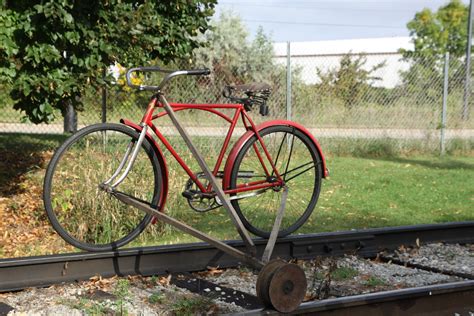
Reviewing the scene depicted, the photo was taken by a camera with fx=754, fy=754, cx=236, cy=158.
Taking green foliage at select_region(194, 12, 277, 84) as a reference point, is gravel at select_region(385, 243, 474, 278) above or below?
below

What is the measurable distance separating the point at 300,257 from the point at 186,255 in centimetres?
106

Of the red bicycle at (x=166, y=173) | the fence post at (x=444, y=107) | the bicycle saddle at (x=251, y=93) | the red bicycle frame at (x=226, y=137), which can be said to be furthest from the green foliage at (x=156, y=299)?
the fence post at (x=444, y=107)

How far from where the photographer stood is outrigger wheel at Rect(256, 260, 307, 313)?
14.9ft

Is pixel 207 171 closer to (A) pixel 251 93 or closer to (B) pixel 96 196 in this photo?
(A) pixel 251 93

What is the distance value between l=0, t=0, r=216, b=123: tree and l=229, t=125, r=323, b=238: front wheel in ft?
8.05

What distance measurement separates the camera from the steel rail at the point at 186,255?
17.5ft

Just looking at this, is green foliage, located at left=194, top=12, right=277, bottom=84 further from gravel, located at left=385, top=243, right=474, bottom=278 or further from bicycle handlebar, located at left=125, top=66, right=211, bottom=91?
bicycle handlebar, located at left=125, top=66, right=211, bottom=91

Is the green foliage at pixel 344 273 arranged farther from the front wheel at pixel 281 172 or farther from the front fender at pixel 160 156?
the front fender at pixel 160 156

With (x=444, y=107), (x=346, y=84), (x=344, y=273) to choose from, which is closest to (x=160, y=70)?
(x=344, y=273)

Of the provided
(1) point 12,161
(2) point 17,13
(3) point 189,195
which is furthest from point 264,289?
(1) point 12,161

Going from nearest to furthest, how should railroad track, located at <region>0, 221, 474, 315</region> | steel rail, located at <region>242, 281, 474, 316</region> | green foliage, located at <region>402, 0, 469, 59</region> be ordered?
steel rail, located at <region>242, 281, 474, 316</region> < railroad track, located at <region>0, 221, 474, 315</region> < green foliage, located at <region>402, 0, 469, 59</region>

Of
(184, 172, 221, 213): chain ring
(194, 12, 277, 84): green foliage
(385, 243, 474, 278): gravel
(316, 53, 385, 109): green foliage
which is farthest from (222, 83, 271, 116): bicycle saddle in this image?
(194, 12, 277, 84): green foliage

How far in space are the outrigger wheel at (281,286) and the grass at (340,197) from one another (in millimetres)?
2930

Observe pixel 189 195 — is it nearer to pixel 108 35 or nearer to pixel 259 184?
pixel 259 184
